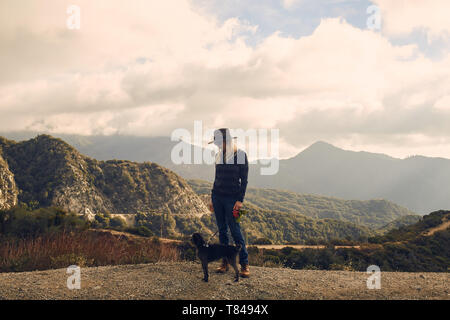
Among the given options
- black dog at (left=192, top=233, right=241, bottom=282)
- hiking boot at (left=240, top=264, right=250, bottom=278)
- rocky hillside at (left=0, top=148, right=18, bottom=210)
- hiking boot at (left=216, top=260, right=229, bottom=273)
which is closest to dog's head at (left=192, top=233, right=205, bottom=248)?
black dog at (left=192, top=233, right=241, bottom=282)

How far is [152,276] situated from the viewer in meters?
6.27

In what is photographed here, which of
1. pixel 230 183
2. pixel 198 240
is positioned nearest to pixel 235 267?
pixel 198 240

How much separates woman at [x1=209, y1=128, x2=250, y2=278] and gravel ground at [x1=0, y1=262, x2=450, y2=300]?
826mm

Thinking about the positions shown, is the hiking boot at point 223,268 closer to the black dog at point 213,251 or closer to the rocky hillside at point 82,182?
the black dog at point 213,251

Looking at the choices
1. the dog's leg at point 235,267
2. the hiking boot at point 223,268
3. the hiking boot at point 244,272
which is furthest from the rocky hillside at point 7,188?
the dog's leg at point 235,267

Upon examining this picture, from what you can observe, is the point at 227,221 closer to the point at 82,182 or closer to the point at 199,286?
the point at 199,286

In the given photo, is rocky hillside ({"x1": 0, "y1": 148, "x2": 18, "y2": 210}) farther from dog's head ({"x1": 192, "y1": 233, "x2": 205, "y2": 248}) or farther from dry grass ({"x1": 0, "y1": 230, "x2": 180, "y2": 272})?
dog's head ({"x1": 192, "y1": 233, "x2": 205, "y2": 248})

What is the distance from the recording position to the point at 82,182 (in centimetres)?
5425

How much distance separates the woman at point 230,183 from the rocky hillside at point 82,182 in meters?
47.8

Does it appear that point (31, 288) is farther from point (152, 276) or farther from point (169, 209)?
point (169, 209)
